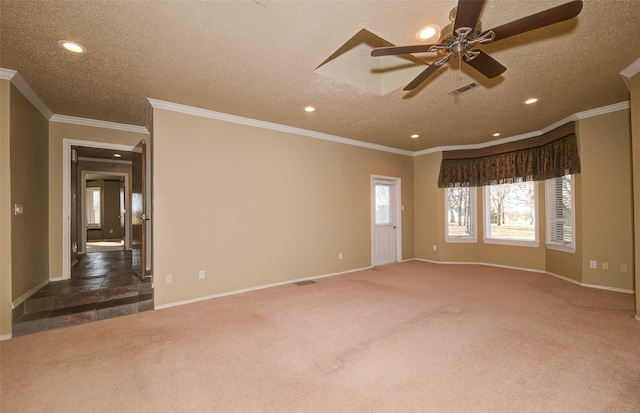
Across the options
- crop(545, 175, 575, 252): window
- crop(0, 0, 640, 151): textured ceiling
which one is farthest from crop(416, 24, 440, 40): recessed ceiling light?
crop(545, 175, 575, 252): window

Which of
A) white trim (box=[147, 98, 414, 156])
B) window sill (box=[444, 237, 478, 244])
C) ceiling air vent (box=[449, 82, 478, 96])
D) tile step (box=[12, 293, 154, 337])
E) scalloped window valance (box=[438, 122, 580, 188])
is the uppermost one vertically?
ceiling air vent (box=[449, 82, 478, 96])

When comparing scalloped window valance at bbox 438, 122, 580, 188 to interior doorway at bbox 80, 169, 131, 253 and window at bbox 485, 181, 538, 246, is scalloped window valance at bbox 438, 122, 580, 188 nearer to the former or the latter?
window at bbox 485, 181, 538, 246

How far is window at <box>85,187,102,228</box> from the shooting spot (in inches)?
398

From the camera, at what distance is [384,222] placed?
6.47 metres

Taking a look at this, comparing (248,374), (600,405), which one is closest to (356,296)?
(248,374)

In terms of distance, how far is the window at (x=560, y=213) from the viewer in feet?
15.7

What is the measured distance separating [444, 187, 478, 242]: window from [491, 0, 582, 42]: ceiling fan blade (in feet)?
16.8

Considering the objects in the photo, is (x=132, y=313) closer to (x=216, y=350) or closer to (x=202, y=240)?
(x=202, y=240)

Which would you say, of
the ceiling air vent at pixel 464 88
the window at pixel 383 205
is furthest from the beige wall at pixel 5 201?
the window at pixel 383 205

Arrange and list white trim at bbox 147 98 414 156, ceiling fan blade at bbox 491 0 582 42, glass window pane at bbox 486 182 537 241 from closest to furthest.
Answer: ceiling fan blade at bbox 491 0 582 42 < white trim at bbox 147 98 414 156 < glass window pane at bbox 486 182 537 241

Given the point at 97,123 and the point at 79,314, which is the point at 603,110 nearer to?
the point at 79,314

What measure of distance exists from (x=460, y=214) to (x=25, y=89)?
25.2ft

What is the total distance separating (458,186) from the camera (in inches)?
250

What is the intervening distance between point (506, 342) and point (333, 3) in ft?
10.7
